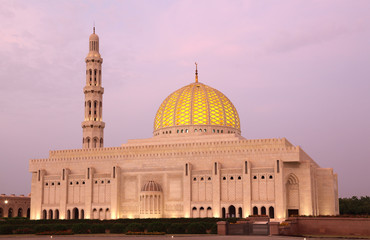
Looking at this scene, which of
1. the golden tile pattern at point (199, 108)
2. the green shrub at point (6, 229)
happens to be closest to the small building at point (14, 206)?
the golden tile pattern at point (199, 108)

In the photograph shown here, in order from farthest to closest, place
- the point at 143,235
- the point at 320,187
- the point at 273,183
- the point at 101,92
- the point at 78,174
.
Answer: the point at 101,92
the point at 78,174
the point at 320,187
the point at 273,183
the point at 143,235

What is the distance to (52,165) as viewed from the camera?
2520 inches

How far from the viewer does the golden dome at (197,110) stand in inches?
2594

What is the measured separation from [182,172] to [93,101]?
54.8 feet

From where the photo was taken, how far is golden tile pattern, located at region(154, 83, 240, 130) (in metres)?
65.9

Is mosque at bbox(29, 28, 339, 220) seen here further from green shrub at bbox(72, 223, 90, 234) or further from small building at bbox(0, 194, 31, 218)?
small building at bbox(0, 194, 31, 218)

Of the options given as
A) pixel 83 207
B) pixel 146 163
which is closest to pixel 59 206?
pixel 83 207

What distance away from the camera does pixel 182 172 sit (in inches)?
2263

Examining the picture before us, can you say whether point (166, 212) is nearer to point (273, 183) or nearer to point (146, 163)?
point (146, 163)

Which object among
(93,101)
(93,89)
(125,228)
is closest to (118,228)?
(125,228)

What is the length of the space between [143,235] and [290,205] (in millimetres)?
23368

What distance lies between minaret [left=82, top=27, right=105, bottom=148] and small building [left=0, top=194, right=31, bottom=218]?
21.6 m

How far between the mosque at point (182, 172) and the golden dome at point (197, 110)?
130 mm

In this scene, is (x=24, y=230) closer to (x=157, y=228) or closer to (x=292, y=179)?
(x=157, y=228)
